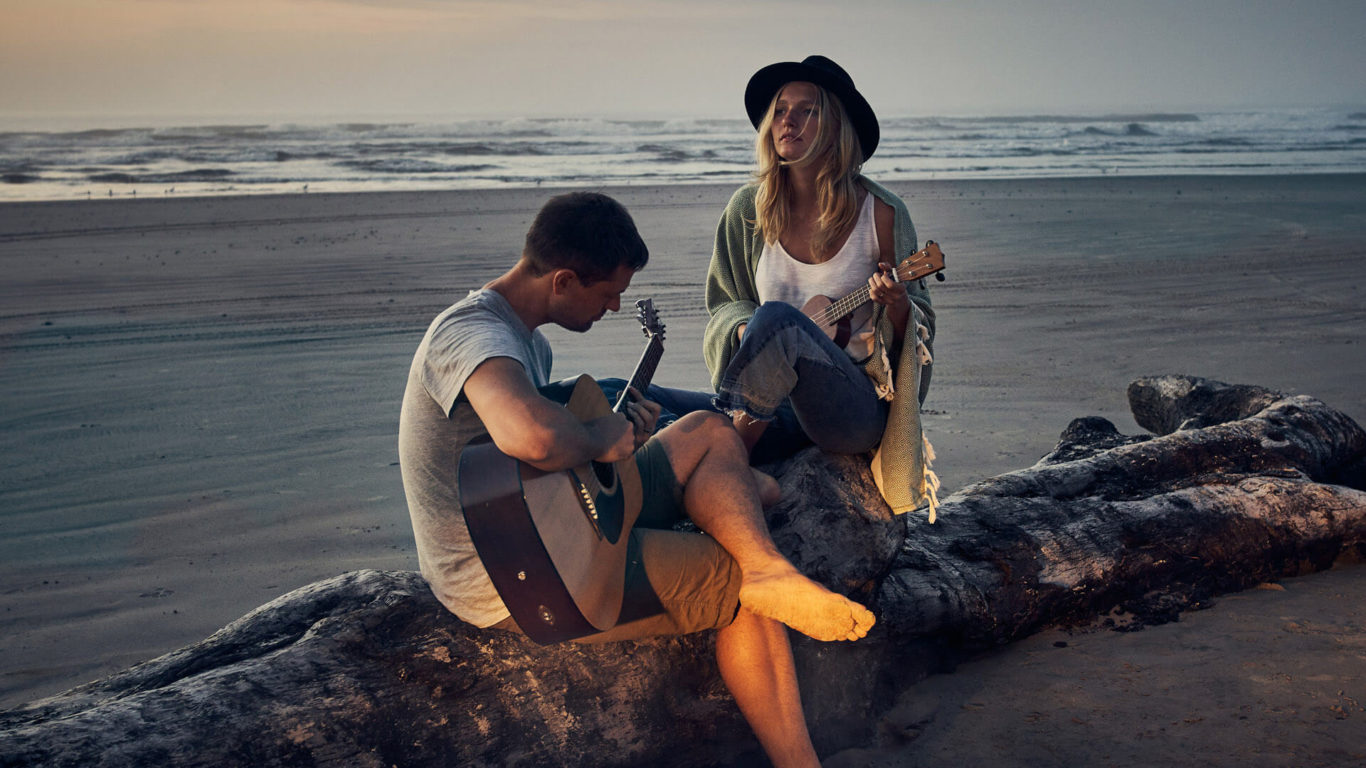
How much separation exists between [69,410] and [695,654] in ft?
19.3

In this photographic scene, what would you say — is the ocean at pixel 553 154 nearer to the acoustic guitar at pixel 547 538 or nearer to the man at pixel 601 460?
the man at pixel 601 460

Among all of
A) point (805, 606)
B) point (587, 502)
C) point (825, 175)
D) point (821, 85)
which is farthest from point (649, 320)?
point (821, 85)

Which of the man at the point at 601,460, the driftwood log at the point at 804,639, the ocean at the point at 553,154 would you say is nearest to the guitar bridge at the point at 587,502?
the man at the point at 601,460

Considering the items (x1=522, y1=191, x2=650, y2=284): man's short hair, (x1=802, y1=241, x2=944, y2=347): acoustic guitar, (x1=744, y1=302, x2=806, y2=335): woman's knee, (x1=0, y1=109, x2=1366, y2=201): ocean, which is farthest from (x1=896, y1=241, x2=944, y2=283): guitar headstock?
(x1=0, y1=109, x2=1366, y2=201): ocean

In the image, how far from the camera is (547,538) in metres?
2.67

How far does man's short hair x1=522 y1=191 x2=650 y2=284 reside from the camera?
9.52ft

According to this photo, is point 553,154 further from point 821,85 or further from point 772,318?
point 772,318

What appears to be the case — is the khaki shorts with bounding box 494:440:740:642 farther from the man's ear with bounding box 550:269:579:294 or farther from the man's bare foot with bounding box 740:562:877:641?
the man's ear with bounding box 550:269:579:294

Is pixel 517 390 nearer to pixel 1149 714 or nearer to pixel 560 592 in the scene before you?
pixel 560 592

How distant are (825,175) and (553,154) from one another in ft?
91.7

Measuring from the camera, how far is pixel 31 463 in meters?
6.16

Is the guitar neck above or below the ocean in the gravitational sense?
below

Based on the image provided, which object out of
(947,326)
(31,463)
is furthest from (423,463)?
(947,326)

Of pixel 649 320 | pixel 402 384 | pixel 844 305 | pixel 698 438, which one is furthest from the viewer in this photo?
pixel 402 384
